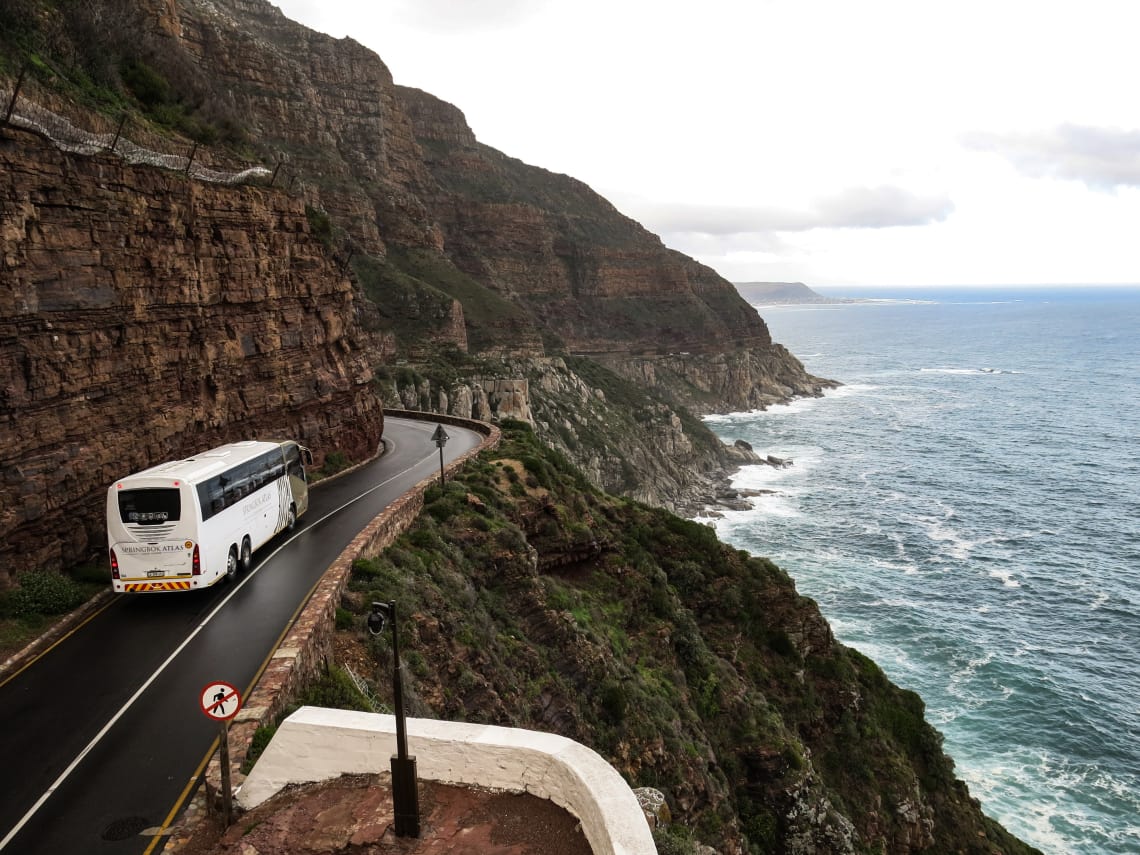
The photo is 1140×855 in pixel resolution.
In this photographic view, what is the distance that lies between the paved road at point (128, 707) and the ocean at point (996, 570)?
28178 mm

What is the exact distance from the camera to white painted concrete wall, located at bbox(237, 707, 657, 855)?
321 inches

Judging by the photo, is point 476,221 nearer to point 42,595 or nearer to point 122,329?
point 122,329

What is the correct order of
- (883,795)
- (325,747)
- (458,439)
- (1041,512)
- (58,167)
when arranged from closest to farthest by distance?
(325,747) < (58,167) < (883,795) < (458,439) < (1041,512)

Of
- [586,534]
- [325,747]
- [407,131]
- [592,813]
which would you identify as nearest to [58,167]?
[325,747]

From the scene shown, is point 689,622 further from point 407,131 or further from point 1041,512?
point 407,131

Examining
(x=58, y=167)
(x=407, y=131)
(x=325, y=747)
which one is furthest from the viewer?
(x=407, y=131)

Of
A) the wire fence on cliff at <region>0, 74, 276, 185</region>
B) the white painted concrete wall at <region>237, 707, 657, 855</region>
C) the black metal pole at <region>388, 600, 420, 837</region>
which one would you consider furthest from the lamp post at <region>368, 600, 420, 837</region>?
the wire fence on cliff at <region>0, 74, 276, 185</region>

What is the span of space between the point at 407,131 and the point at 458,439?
7735 cm

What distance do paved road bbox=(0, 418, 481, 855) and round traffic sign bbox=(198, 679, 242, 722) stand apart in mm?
1681

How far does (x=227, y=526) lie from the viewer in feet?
56.2

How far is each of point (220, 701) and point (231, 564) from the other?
8.97m

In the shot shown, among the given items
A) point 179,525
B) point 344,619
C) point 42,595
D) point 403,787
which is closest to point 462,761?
point 403,787

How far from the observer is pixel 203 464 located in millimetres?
16844

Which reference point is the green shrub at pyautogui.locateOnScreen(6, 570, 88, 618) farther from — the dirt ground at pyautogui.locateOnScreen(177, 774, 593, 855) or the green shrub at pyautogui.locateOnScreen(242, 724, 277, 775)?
the dirt ground at pyautogui.locateOnScreen(177, 774, 593, 855)
